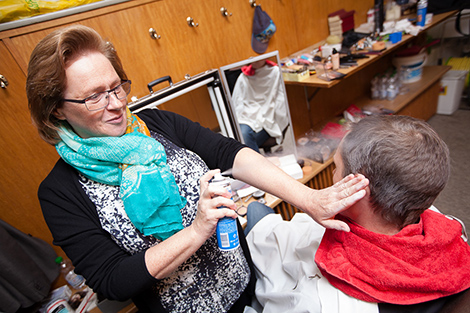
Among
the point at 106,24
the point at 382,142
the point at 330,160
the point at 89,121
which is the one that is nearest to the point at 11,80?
the point at 106,24

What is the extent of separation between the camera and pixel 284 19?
7.27 feet

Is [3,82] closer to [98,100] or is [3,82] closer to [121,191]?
[98,100]

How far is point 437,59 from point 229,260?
16.1ft

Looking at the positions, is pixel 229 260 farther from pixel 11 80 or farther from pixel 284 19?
pixel 284 19

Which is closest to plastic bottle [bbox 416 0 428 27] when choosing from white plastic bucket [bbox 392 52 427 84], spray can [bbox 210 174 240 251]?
white plastic bucket [bbox 392 52 427 84]

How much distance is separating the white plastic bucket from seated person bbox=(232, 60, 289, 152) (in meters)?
2.25

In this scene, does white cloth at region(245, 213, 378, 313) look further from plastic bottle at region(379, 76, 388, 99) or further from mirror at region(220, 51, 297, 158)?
plastic bottle at region(379, 76, 388, 99)

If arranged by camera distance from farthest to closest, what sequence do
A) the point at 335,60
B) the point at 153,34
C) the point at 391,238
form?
the point at 335,60 → the point at 153,34 → the point at 391,238

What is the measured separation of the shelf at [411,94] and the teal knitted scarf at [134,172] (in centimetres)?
282

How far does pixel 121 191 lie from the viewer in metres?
0.83

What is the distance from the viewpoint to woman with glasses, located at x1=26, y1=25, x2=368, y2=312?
0.76 m

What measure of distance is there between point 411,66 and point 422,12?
31.4 inches

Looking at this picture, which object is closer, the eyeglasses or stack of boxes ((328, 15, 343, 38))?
the eyeglasses

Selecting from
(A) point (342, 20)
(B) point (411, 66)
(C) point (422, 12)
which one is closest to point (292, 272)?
(A) point (342, 20)
